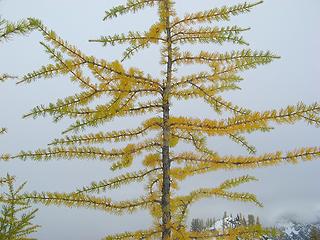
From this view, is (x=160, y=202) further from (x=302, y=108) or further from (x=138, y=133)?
(x=302, y=108)

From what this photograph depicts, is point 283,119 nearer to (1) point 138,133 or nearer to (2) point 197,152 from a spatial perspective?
(2) point 197,152

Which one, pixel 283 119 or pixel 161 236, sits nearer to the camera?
pixel 283 119

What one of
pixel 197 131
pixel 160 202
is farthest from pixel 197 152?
pixel 160 202

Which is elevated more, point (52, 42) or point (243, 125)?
point (52, 42)

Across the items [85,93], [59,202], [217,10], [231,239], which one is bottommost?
[231,239]

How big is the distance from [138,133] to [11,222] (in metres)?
2.32

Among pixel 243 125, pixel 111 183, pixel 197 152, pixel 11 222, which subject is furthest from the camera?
pixel 197 152

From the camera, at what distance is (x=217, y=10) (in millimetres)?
7375

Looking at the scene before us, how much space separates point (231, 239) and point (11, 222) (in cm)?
291

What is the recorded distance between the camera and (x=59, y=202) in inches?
256

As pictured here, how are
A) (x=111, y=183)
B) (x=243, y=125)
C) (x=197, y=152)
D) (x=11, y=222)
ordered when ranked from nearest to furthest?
(x=11, y=222), (x=243, y=125), (x=111, y=183), (x=197, y=152)

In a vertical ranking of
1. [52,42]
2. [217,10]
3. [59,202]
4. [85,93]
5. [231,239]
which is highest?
[217,10]

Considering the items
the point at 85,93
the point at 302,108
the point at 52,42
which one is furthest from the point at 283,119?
the point at 52,42

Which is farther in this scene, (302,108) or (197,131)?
(197,131)
